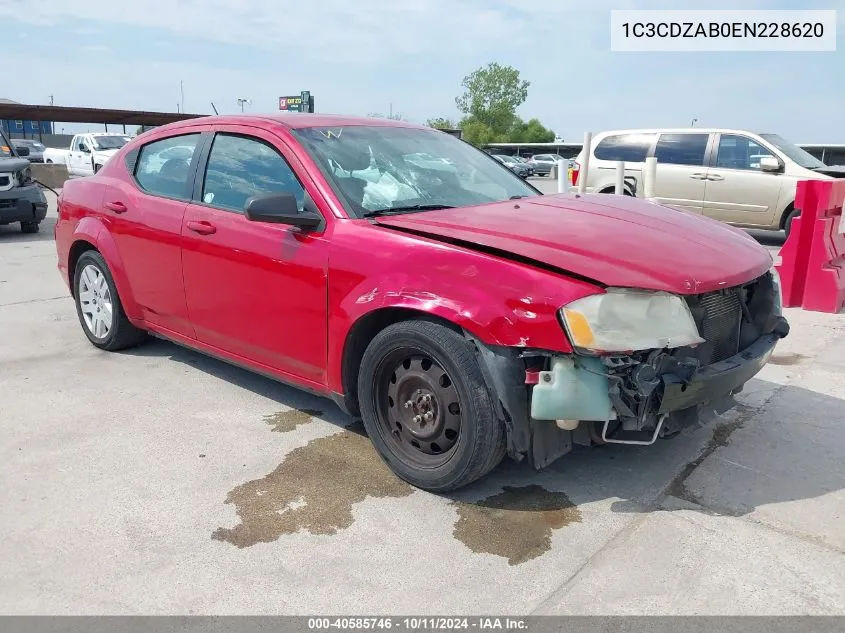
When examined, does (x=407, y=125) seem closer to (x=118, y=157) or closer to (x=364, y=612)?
(x=118, y=157)

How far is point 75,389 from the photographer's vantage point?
14.6 ft

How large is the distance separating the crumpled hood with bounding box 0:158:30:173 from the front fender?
7.22m

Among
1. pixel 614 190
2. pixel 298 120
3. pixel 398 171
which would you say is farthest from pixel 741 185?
pixel 298 120

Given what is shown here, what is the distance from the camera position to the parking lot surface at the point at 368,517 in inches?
96.8

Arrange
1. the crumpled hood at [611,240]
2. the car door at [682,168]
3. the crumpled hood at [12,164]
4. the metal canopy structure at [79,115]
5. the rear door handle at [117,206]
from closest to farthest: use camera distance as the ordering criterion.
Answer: the crumpled hood at [611,240] < the rear door handle at [117,206] < the crumpled hood at [12,164] < the car door at [682,168] < the metal canopy structure at [79,115]

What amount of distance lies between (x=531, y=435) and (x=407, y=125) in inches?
91.1

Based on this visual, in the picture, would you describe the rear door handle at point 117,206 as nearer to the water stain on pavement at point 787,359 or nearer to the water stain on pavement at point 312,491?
the water stain on pavement at point 312,491

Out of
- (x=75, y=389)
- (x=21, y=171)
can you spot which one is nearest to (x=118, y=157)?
(x=75, y=389)

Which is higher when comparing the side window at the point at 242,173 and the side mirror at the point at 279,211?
the side window at the point at 242,173

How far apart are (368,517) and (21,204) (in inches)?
405

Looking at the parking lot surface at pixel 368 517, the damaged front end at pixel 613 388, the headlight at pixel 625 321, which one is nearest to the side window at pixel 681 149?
Result: the parking lot surface at pixel 368 517

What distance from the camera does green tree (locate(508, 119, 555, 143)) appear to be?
356 feet

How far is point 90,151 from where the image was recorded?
73.3 ft

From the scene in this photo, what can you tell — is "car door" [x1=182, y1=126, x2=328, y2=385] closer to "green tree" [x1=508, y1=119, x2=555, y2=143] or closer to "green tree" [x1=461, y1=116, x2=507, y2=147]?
"green tree" [x1=461, y1=116, x2=507, y2=147]
